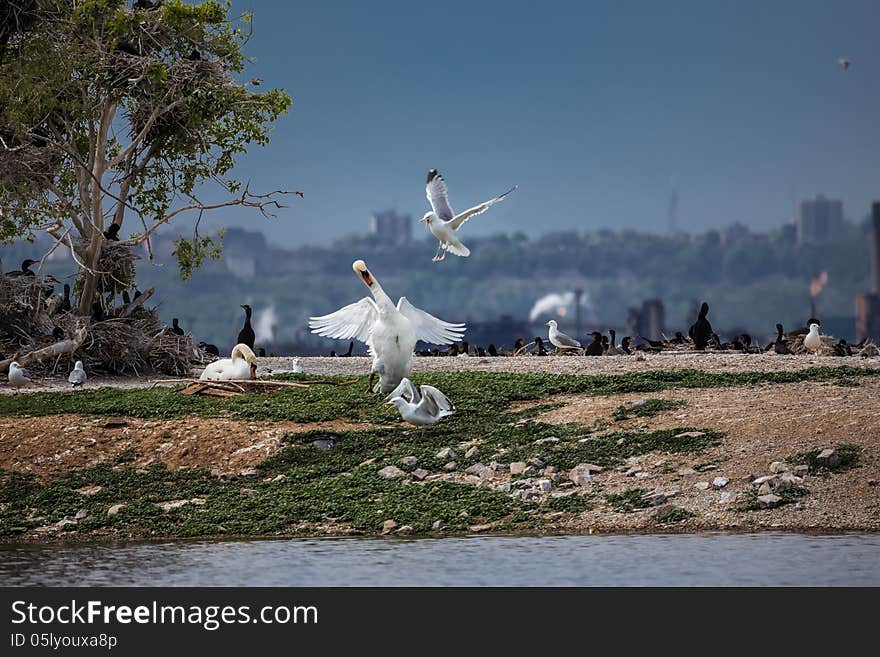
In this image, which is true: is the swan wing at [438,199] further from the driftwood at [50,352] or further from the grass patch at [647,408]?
the driftwood at [50,352]

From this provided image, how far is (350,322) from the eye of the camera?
1641cm

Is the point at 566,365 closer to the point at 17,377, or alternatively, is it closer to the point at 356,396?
the point at 356,396

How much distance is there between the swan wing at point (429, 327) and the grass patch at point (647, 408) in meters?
2.48

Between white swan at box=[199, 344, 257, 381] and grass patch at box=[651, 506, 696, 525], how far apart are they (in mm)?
8416

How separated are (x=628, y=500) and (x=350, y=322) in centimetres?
573

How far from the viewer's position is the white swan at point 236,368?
18.2 meters

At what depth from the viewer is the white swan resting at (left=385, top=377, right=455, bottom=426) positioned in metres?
14.4

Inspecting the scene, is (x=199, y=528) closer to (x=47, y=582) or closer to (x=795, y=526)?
(x=47, y=582)

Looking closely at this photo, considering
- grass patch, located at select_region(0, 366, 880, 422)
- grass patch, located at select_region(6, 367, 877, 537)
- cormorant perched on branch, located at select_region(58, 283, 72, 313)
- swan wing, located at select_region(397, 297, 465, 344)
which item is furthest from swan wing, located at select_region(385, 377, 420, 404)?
cormorant perched on branch, located at select_region(58, 283, 72, 313)

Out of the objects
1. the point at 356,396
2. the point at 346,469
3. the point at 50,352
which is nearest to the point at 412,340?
the point at 356,396

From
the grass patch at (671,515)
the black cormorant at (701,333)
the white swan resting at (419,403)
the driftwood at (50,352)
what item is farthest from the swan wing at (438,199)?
the grass patch at (671,515)

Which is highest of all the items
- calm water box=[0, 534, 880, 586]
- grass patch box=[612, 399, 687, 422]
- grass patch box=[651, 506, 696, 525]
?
grass patch box=[612, 399, 687, 422]

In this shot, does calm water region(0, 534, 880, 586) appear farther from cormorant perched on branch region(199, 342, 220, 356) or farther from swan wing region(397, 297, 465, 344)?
cormorant perched on branch region(199, 342, 220, 356)

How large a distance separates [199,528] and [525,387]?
6080 mm
